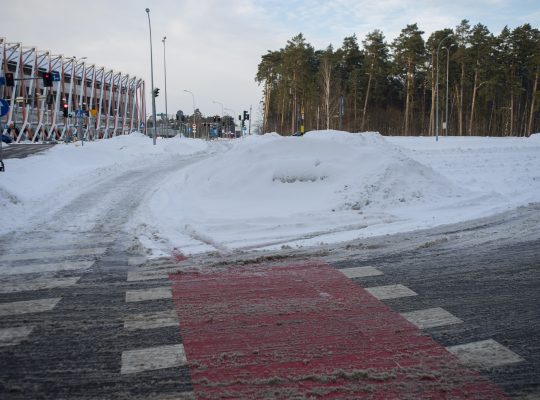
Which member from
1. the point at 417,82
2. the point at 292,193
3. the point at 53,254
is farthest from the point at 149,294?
the point at 417,82

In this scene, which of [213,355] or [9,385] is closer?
[9,385]

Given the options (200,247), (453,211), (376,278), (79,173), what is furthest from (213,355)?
(79,173)

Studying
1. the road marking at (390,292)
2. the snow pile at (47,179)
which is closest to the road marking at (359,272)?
the road marking at (390,292)

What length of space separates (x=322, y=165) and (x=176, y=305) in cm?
856

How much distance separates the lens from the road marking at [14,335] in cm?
349

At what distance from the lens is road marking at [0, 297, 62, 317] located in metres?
4.17

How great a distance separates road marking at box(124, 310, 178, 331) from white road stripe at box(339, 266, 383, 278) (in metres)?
2.23

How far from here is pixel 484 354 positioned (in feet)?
10.7

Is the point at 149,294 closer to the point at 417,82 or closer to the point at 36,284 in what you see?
the point at 36,284

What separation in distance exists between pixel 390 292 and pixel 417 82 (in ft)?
234

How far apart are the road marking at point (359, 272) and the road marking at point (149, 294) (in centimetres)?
211

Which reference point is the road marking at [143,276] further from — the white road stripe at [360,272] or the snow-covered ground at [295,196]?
the white road stripe at [360,272]

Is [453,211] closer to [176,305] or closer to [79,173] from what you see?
[176,305]

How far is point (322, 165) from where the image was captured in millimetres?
12258
